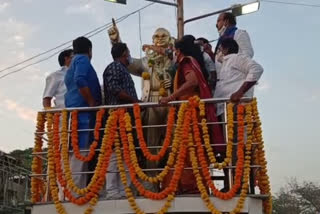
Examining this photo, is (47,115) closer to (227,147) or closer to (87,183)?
(87,183)

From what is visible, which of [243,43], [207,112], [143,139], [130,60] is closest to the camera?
[143,139]

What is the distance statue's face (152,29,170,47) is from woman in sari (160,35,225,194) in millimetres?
830

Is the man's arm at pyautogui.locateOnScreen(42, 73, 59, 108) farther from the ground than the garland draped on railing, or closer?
farther from the ground

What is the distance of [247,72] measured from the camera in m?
5.98

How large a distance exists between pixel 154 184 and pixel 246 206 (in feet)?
3.75

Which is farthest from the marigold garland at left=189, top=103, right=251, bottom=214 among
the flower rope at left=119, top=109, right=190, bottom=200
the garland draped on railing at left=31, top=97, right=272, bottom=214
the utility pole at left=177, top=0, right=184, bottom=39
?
the utility pole at left=177, top=0, right=184, bottom=39

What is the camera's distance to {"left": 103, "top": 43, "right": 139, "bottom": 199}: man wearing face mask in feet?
18.9

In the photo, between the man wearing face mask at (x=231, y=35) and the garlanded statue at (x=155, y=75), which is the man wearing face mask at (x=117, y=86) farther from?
the man wearing face mask at (x=231, y=35)

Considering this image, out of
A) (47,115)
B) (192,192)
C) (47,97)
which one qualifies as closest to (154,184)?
(192,192)

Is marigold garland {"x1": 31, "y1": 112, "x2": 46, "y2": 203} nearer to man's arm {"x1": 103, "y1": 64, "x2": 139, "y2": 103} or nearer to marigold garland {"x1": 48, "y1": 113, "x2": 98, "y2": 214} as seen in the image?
marigold garland {"x1": 48, "y1": 113, "x2": 98, "y2": 214}

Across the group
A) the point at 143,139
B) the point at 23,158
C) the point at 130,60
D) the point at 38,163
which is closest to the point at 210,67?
the point at 130,60

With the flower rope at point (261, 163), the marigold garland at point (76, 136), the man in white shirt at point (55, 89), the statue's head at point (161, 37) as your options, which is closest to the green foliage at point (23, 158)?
the man in white shirt at point (55, 89)

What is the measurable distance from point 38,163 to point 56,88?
1195mm

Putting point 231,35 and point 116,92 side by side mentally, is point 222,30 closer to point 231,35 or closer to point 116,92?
point 231,35
